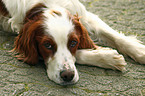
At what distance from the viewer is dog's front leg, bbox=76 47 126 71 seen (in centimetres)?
321

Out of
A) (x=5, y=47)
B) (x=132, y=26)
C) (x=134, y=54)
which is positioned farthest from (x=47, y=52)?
(x=132, y=26)

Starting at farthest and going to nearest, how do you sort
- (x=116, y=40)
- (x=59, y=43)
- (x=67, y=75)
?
1. (x=116, y=40)
2. (x=59, y=43)
3. (x=67, y=75)

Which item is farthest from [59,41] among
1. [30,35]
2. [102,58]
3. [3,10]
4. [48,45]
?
[3,10]

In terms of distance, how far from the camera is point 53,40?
296 centimetres

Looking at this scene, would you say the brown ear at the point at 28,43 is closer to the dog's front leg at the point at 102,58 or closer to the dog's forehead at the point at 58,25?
the dog's forehead at the point at 58,25

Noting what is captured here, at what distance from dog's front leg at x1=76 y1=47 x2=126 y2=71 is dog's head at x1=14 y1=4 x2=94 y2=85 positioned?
0.22 m

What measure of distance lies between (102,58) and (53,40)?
0.80 meters

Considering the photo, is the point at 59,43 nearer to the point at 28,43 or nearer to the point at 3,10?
the point at 28,43

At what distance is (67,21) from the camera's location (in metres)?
3.09

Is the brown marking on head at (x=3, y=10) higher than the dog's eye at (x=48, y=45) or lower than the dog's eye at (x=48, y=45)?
higher

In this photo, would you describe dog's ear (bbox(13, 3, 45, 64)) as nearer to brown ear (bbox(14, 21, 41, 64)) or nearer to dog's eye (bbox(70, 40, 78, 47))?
brown ear (bbox(14, 21, 41, 64))

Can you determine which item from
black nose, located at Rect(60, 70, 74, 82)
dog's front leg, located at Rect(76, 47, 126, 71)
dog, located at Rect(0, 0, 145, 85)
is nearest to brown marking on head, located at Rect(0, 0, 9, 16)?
dog, located at Rect(0, 0, 145, 85)

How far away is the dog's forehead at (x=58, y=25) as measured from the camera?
296cm

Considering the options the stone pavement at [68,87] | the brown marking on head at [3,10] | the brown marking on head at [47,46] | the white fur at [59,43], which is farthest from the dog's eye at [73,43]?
the brown marking on head at [3,10]
